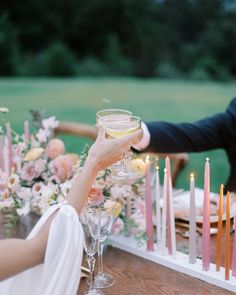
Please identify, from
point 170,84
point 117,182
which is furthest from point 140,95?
point 117,182

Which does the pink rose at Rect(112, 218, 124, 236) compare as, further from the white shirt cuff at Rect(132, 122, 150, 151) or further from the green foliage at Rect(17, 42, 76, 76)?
the green foliage at Rect(17, 42, 76, 76)

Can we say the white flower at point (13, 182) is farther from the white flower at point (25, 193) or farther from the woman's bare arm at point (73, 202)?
the woman's bare arm at point (73, 202)

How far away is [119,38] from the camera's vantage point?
→ 163 inches

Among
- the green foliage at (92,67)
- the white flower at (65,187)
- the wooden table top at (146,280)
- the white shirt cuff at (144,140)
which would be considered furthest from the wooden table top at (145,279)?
the green foliage at (92,67)

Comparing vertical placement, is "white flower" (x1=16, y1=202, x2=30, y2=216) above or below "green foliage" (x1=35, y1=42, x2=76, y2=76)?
below

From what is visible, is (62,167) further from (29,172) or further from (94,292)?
(94,292)

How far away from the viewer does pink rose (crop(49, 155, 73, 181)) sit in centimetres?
161

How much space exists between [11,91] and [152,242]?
3.04 meters

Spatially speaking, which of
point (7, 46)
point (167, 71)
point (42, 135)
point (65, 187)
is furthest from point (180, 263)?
point (7, 46)

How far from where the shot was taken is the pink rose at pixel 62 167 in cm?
161

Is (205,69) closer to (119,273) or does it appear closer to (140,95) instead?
(140,95)

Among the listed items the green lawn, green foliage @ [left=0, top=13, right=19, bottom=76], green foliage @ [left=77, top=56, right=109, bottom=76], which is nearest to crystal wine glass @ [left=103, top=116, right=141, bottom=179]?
the green lawn

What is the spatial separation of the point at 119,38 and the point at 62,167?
2695 mm

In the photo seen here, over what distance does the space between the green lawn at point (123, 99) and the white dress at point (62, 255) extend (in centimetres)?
256
